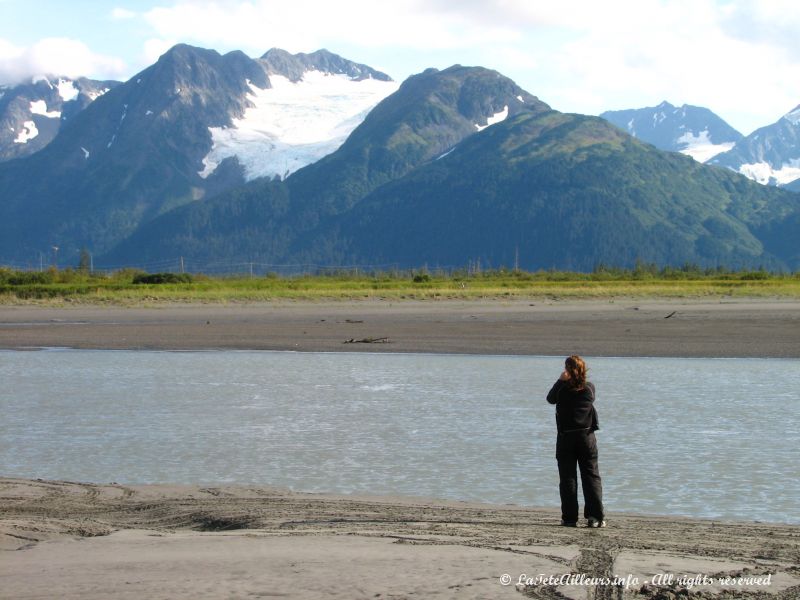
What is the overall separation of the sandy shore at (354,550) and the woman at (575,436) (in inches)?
12.5

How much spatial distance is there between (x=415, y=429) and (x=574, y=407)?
22.2ft

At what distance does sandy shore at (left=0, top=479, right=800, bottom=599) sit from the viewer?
23.1 feet

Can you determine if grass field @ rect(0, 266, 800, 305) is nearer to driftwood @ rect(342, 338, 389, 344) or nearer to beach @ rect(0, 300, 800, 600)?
driftwood @ rect(342, 338, 389, 344)

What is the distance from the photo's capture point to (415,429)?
16734mm

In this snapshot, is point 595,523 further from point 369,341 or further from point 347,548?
point 369,341

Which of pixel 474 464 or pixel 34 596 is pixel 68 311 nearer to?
pixel 474 464

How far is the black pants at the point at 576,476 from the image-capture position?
996 centimetres

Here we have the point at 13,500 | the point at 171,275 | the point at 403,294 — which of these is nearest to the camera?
the point at 13,500

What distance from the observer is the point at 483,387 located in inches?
891

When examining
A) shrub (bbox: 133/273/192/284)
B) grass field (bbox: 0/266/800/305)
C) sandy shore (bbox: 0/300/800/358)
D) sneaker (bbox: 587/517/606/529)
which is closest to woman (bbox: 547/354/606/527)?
sneaker (bbox: 587/517/606/529)

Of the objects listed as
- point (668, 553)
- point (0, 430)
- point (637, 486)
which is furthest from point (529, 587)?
point (0, 430)

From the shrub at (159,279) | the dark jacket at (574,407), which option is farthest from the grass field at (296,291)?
the dark jacket at (574,407)

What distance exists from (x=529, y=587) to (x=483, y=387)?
15594 millimetres

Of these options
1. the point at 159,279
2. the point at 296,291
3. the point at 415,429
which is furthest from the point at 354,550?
the point at 159,279
